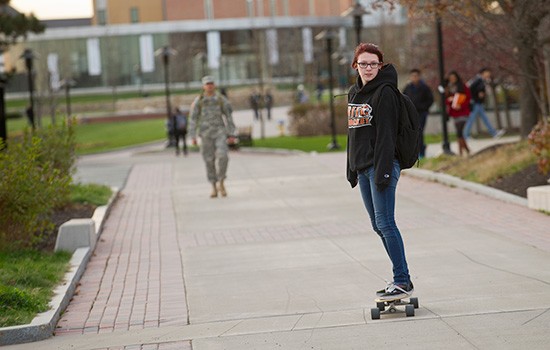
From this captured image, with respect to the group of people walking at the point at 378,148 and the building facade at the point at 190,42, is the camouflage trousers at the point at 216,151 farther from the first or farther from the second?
the building facade at the point at 190,42

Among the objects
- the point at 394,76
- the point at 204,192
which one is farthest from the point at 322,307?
the point at 204,192

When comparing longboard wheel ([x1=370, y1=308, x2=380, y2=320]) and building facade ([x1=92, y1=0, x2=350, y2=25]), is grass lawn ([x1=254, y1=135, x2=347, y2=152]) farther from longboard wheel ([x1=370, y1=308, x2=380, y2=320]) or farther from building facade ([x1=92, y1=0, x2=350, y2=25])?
building facade ([x1=92, y1=0, x2=350, y2=25])

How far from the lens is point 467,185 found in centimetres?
1773

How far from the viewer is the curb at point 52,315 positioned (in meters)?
8.47

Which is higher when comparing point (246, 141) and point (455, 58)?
point (455, 58)

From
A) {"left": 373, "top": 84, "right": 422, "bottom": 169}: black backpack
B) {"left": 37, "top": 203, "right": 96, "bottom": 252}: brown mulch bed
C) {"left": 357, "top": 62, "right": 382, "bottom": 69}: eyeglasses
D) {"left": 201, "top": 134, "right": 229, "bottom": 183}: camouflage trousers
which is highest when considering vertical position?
{"left": 357, "top": 62, "right": 382, "bottom": 69}: eyeglasses

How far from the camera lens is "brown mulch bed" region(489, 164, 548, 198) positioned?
15977mm

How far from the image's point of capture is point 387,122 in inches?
324

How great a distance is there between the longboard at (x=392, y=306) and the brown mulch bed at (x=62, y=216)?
5964 millimetres

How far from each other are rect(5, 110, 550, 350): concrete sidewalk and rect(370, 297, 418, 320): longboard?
0.07 m

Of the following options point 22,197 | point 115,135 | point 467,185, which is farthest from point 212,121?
point 115,135

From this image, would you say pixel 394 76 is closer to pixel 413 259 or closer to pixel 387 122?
pixel 387 122

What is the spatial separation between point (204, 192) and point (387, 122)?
41.6 feet

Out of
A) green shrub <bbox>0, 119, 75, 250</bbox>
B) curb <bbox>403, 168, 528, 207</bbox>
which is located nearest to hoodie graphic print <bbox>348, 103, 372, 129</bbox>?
green shrub <bbox>0, 119, 75, 250</bbox>
